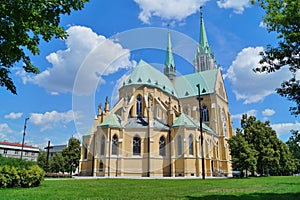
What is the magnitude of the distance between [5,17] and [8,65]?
6.35ft

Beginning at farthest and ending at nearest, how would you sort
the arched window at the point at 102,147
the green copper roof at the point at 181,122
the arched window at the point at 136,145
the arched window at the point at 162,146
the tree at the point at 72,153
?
the tree at the point at 72,153 → the green copper roof at the point at 181,122 → the arched window at the point at 162,146 → the arched window at the point at 136,145 → the arched window at the point at 102,147

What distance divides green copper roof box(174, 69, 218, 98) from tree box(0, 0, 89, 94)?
5235 cm

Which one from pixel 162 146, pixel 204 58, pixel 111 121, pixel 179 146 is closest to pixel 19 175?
pixel 111 121

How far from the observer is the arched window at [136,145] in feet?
125

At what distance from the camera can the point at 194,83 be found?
63094 mm

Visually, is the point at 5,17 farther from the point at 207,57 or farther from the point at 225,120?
the point at 207,57

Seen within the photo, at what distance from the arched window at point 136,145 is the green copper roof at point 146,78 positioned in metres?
12.9

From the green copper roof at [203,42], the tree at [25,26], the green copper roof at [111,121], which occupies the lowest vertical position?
the tree at [25,26]

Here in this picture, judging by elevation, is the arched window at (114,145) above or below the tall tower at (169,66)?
below

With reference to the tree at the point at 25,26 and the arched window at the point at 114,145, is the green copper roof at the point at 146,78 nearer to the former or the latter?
the arched window at the point at 114,145

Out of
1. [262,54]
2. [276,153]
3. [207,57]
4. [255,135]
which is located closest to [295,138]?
[262,54]

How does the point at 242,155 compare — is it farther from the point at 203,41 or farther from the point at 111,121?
the point at 203,41

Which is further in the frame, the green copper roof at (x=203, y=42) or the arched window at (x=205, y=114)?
the green copper roof at (x=203, y=42)

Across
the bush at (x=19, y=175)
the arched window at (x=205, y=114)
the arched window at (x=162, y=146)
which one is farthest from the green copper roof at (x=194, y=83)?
the bush at (x=19, y=175)
